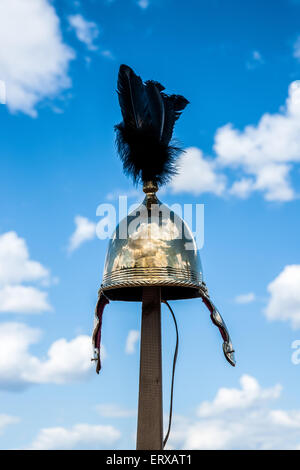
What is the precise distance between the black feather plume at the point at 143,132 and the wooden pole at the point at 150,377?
112cm

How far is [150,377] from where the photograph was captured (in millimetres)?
4754

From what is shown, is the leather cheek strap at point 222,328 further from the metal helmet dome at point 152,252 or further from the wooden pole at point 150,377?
the wooden pole at point 150,377

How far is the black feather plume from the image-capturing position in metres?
5.09

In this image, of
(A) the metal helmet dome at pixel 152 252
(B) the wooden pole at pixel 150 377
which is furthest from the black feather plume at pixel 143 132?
(B) the wooden pole at pixel 150 377

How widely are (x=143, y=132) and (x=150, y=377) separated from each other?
A: 2172mm

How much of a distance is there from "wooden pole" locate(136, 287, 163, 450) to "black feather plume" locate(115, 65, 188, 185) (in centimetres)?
112

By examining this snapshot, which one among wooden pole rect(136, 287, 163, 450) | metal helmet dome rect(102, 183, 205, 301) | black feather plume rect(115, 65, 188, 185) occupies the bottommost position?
wooden pole rect(136, 287, 163, 450)

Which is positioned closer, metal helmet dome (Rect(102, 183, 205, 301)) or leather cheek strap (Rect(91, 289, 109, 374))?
metal helmet dome (Rect(102, 183, 205, 301))

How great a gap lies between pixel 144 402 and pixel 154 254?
4.09 feet

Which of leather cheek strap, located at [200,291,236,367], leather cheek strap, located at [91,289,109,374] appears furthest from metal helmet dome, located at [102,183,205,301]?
leather cheek strap, located at [91,289,109,374]

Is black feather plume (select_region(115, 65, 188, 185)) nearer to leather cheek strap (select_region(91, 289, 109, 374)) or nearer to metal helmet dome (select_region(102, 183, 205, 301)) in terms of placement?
metal helmet dome (select_region(102, 183, 205, 301))

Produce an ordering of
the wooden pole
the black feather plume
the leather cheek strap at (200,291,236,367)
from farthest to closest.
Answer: the black feather plume → the leather cheek strap at (200,291,236,367) → the wooden pole

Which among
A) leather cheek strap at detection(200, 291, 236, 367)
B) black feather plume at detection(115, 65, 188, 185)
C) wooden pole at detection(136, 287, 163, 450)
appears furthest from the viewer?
black feather plume at detection(115, 65, 188, 185)
